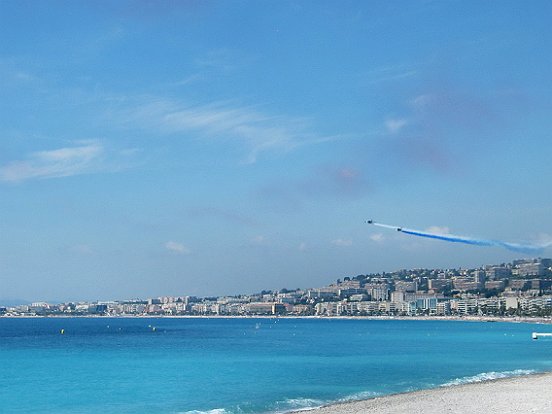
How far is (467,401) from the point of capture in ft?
104

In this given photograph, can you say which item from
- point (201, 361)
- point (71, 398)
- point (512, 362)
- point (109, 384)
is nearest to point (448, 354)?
point (512, 362)

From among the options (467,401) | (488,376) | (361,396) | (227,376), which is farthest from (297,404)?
(488,376)

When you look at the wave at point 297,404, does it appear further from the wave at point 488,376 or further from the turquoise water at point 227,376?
the wave at point 488,376

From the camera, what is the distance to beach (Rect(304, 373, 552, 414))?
2902 cm

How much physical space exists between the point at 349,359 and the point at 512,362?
13.4 m

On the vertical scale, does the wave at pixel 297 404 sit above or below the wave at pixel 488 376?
below

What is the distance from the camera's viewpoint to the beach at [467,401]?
95.2 ft

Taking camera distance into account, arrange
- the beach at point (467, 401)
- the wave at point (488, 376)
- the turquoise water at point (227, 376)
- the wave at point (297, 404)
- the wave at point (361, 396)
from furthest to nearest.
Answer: the wave at point (488, 376)
the turquoise water at point (227, 376)
the wave at point (361, 396)
the wave at point (297, 404)
the beach at point (467, 401)

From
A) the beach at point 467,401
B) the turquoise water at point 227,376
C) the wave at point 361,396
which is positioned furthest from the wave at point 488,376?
the wave at point 361,396

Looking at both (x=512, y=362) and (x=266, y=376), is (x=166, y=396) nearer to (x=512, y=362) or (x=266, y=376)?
(x=266, y=376)

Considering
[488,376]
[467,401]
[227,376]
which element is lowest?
[227,376]

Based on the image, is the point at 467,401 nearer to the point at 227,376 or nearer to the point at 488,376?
the point at 488,376

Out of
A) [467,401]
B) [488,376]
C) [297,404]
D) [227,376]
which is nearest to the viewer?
[467,401]

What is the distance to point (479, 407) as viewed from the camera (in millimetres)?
29594
